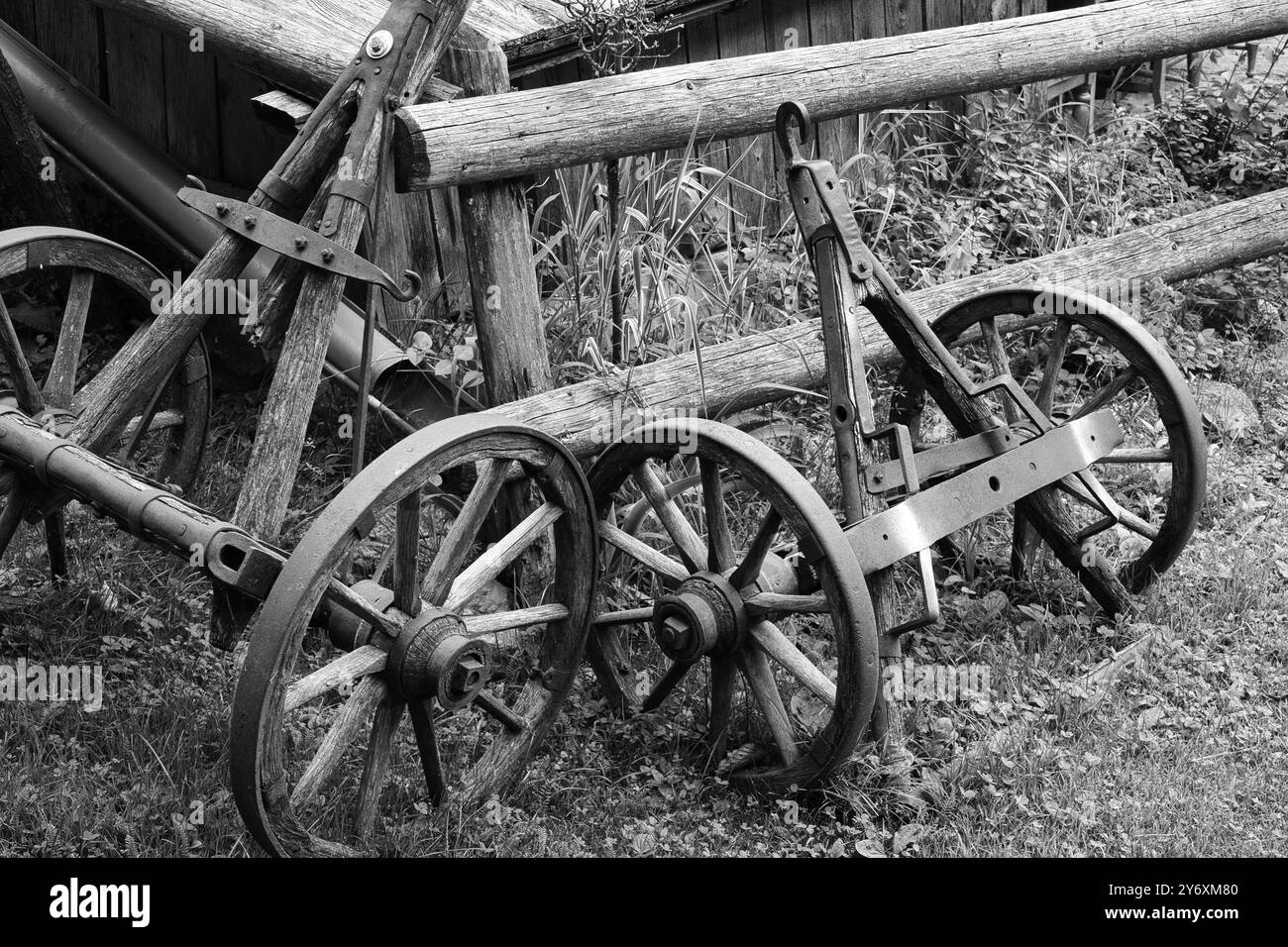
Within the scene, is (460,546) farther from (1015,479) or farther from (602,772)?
(1015,479)

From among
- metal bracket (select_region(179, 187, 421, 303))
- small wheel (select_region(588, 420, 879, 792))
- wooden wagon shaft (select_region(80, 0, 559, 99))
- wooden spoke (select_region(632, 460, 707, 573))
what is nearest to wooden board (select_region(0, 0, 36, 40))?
wooden wagon shaft (select_region(80, 0, 559, 99))

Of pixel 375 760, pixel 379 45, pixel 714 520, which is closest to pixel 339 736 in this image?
pixel 375 760

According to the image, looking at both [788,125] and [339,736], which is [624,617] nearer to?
[339,736]

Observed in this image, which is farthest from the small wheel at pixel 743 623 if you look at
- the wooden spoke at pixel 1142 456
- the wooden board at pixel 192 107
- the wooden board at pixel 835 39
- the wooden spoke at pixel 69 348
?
the wooden board at pixel 835 39

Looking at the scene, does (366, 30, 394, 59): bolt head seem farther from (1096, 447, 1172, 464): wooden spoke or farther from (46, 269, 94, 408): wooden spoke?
(1096, 447, 1172, 464): wooden spoke

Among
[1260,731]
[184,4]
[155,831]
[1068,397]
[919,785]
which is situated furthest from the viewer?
[1068,397]

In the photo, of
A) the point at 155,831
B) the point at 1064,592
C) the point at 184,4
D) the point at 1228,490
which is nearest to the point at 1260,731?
the point at 1064,592

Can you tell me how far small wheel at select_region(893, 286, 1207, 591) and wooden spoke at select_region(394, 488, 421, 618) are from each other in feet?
5.56

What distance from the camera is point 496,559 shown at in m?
3.17

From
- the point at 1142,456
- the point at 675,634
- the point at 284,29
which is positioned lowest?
the point at 675,634

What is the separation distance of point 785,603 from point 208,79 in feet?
11.6

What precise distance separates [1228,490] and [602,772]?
268cm

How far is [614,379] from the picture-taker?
12.8 feet

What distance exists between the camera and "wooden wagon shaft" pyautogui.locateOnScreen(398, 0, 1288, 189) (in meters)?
3.57
